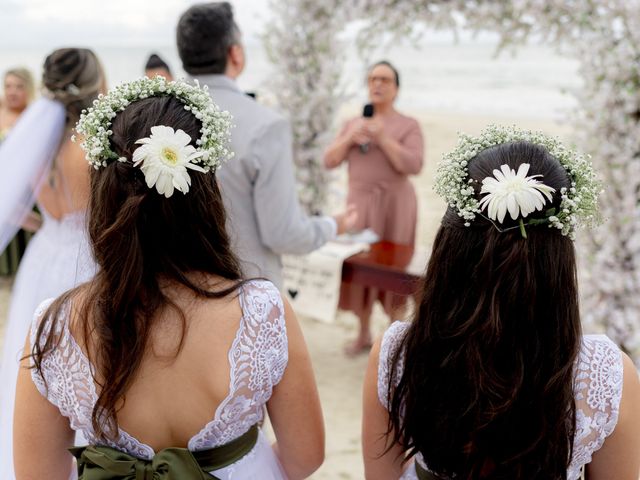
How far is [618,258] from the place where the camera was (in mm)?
4027

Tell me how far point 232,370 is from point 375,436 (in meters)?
0.43

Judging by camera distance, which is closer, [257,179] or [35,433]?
[35,433]

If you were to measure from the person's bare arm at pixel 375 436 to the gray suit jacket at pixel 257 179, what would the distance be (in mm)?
1186

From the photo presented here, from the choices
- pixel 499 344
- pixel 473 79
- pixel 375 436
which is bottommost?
pixel 375 436

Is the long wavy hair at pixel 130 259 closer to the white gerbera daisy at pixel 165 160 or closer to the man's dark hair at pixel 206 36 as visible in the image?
the white gerbera daisy at pixel 165 160

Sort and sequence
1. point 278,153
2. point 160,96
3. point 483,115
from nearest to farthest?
point 160,96, point 278,153, point 483,115

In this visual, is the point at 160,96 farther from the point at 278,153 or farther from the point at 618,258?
the point at 618,258

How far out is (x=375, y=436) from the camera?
1598 millimetres

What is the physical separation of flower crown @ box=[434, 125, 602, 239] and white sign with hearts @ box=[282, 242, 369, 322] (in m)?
2.58

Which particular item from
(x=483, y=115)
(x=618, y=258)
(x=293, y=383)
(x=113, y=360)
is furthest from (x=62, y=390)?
(x=483, y=115)

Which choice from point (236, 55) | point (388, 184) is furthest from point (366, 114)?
point (236, 55)

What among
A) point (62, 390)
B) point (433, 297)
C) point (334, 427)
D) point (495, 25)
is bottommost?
point (334, 427)

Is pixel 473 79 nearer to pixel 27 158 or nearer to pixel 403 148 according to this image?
pixel 403 148

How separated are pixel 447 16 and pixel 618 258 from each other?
2.04 meters
